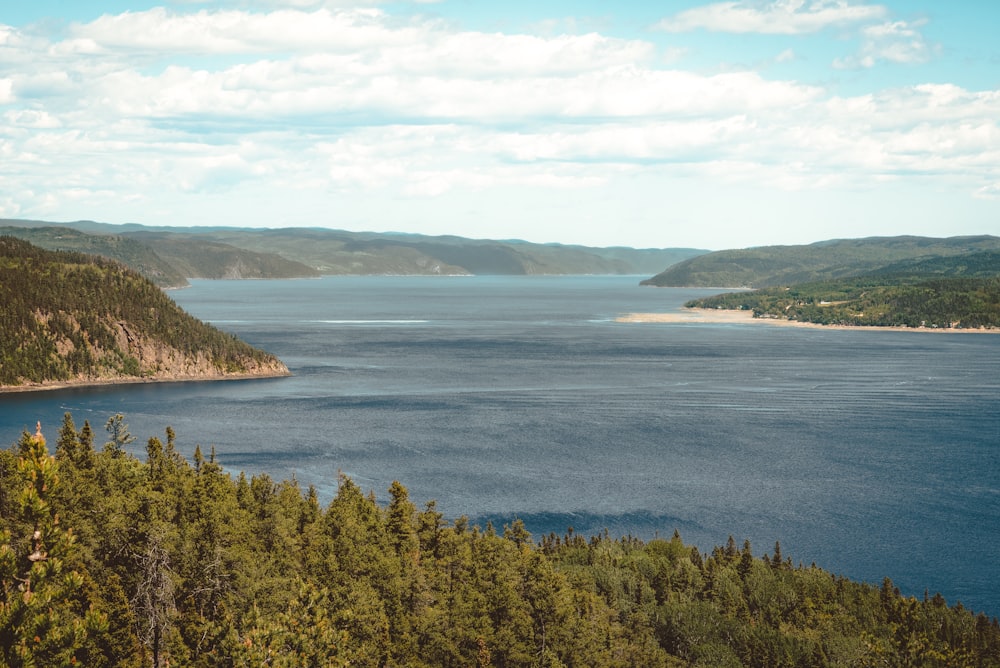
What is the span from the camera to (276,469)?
439 feet

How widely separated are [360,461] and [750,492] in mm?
53727

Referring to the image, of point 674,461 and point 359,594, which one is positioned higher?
point 359,594

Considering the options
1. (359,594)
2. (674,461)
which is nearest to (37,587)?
(359,594)

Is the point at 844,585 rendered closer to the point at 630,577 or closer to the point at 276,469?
the point at 630,577

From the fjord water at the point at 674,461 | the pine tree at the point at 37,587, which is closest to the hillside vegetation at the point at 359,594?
the pine tree at the point at 37,587

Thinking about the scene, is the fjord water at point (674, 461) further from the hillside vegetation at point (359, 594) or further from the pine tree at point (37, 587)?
the pine tree at point (37, 587)

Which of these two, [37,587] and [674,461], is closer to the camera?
[37,587]

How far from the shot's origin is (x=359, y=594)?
2442 inches

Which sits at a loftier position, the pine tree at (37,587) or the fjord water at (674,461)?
the pine tree at (37,587)

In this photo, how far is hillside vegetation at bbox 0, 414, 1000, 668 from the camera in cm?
4188

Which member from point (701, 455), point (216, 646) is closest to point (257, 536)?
point (216, 646)

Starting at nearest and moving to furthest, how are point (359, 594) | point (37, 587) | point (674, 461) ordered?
point (37, 587) → point (359, 594) → point (674, 461)

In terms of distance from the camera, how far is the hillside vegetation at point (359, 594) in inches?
1649

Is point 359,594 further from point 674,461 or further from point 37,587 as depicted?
point 674,461
